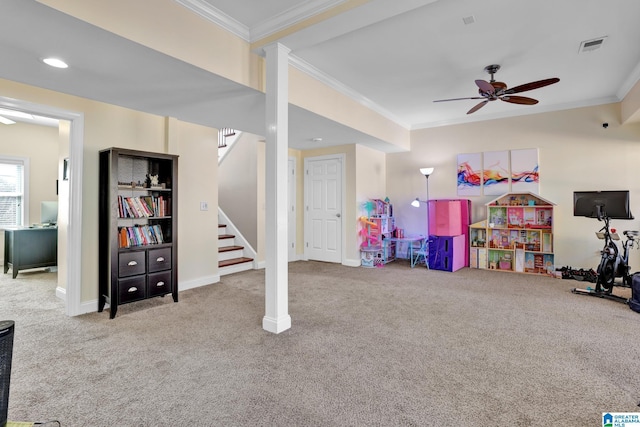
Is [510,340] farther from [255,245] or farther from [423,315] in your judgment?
[255,245]

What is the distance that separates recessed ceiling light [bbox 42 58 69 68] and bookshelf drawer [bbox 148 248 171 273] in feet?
6.28

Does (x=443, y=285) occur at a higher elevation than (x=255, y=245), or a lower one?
lower

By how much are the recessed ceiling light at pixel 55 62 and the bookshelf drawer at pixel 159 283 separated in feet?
7.05

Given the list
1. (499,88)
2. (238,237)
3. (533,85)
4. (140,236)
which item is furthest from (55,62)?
(533,85)

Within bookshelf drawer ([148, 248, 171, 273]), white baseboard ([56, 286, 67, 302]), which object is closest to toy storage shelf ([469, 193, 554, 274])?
bookshelf drawer ([148, 248, 171, 273])

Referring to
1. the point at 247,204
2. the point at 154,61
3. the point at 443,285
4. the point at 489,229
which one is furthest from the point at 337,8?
the point at 489,229

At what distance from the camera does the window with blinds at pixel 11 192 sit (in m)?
5.41

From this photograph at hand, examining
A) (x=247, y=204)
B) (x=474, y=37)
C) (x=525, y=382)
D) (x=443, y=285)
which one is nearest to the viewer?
(x=525, y=382)

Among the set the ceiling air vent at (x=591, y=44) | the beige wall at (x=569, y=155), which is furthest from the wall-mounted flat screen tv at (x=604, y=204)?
the ceiling air vent at (x=591, y=44)

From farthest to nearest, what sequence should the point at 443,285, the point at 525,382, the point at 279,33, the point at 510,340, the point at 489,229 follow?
the point at 489,229 → the point at 443,285 → the point at 279,33 → the point at 510,340 → the point at 525,382

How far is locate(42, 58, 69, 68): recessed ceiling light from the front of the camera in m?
2.43

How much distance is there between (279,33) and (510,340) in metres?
3.33

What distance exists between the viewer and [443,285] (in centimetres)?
435

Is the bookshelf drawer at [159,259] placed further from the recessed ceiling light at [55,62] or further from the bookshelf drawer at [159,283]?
the recessed ceiling light at [55,62]
